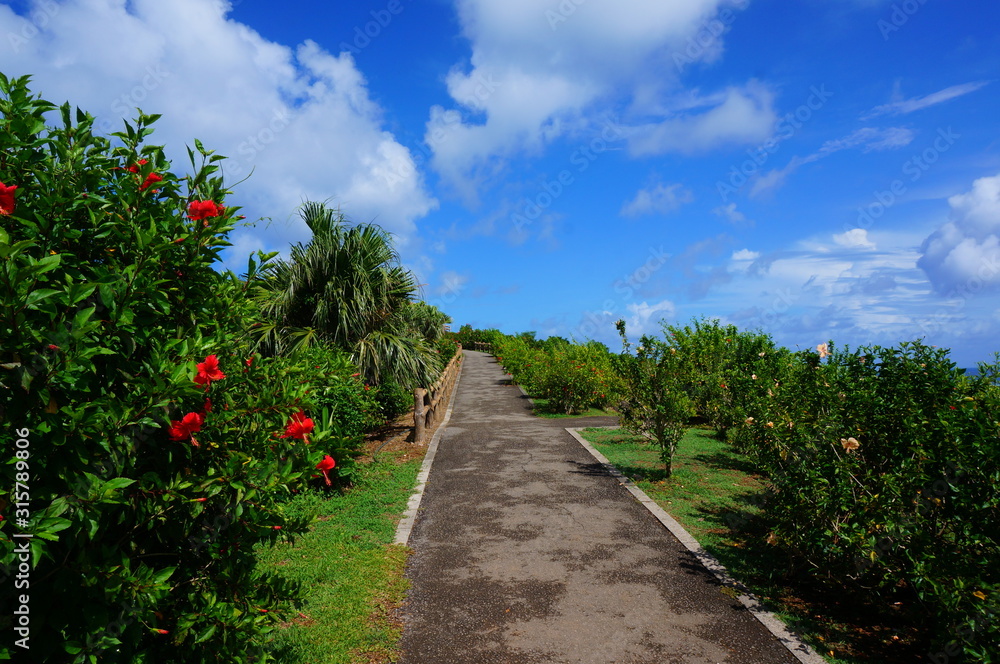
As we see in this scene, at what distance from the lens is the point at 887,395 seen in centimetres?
462

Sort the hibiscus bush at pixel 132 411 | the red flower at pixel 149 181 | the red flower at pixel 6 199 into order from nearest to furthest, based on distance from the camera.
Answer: the hibiscus bush at pixel 132 411
the red flower at pixel 6 199
the red flower at pixel 149 181

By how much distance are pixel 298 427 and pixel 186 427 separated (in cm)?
47

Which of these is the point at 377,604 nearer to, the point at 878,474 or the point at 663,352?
the point at 878,474

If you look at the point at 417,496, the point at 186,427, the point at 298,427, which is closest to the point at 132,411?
the point at 186,427

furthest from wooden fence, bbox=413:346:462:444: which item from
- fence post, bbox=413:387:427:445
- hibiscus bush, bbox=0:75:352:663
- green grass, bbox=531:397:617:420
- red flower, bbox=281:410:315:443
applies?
red flower, bbox=281:410:315:443

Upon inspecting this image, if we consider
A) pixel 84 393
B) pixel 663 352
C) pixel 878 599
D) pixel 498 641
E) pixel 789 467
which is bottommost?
pixel 498 641

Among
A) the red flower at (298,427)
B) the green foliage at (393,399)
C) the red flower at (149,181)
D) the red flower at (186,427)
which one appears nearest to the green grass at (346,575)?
the red flower at (298,427)

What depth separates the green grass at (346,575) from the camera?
411 cm

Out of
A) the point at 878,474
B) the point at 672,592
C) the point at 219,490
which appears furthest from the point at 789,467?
the point at 219,490

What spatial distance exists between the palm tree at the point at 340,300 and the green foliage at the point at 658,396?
5.07 meters

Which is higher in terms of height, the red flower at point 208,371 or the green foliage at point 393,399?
the red flower at point 208,371

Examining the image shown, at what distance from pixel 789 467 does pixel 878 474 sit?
663 millimetres

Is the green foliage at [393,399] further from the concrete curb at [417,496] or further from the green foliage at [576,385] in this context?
the green foliage at [576,385]

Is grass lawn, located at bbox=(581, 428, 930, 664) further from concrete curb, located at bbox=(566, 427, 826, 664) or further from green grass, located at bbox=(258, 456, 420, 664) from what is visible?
green grass, located at bbox=(258, 456, 420, 664)
